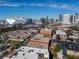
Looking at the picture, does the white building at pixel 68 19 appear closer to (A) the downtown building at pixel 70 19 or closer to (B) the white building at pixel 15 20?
(A) the downtown building at pixel 70 19

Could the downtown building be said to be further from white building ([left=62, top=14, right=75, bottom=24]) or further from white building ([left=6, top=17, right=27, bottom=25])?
white building ([left=6, top=17, right=27, bottom=25])

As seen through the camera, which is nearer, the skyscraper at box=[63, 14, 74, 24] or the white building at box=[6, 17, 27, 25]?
the skyscraper at box=[63, 14, 74, 24]

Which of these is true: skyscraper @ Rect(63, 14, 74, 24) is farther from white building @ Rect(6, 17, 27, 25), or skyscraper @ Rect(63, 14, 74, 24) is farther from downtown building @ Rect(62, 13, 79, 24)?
white building @ Rect(6, 17, 27, 25)

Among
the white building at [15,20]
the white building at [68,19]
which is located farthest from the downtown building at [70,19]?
the white building at [15,20]

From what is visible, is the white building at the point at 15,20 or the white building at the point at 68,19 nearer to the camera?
the white building at the point at 68,19

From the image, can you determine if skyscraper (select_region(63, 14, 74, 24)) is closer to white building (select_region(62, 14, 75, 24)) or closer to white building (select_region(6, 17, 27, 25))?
white building (select_region(62, 14, 75, 24))

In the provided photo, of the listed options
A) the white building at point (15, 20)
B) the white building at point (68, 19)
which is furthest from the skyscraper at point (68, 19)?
the white building at point (15, 20)

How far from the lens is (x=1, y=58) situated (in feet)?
8.52

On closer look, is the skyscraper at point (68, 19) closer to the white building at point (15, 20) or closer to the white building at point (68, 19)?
the white building at point (68, 19)

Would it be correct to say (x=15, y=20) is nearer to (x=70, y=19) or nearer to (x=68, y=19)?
(x=68, y=19)

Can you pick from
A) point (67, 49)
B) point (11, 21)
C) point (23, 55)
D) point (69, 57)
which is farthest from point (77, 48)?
point (11, 21)

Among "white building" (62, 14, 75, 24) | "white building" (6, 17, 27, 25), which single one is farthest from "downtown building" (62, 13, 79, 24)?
"white building" (6, 17, 27, 25)

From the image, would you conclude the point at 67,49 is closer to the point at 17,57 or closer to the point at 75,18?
the point at 17,57

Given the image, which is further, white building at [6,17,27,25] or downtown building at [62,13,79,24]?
white building at [6,17,27,25]
